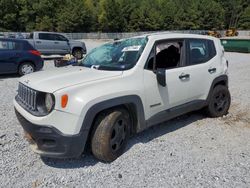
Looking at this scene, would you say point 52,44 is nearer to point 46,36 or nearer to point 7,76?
point 46,36

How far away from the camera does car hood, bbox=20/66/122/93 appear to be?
134 inches

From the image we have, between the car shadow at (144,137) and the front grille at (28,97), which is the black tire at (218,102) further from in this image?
the front grille at (28,97)

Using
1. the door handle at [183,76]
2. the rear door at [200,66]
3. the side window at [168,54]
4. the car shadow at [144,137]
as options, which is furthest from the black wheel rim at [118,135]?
the rear door at [200,66]

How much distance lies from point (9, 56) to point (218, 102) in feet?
25.3

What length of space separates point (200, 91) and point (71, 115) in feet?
8.96

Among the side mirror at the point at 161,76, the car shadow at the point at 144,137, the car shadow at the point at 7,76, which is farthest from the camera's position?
the car shadow at the point at 7,76

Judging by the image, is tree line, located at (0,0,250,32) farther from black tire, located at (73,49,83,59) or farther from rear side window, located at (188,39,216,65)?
rear side window, located at (188,39,216,65)

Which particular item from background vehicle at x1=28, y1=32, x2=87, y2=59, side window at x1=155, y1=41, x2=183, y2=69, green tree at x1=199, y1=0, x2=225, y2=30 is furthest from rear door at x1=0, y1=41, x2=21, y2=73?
green tree at x1=199, y1=0, x2=225, y2=30

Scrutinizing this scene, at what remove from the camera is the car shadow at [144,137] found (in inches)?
147

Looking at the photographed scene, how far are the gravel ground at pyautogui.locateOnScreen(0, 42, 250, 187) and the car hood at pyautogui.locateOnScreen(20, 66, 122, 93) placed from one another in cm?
109

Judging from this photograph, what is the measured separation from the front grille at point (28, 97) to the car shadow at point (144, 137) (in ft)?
2.67

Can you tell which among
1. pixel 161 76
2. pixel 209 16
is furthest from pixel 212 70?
pixel 209 16

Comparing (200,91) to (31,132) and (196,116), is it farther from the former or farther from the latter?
(31,132)

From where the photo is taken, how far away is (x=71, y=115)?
325cm
